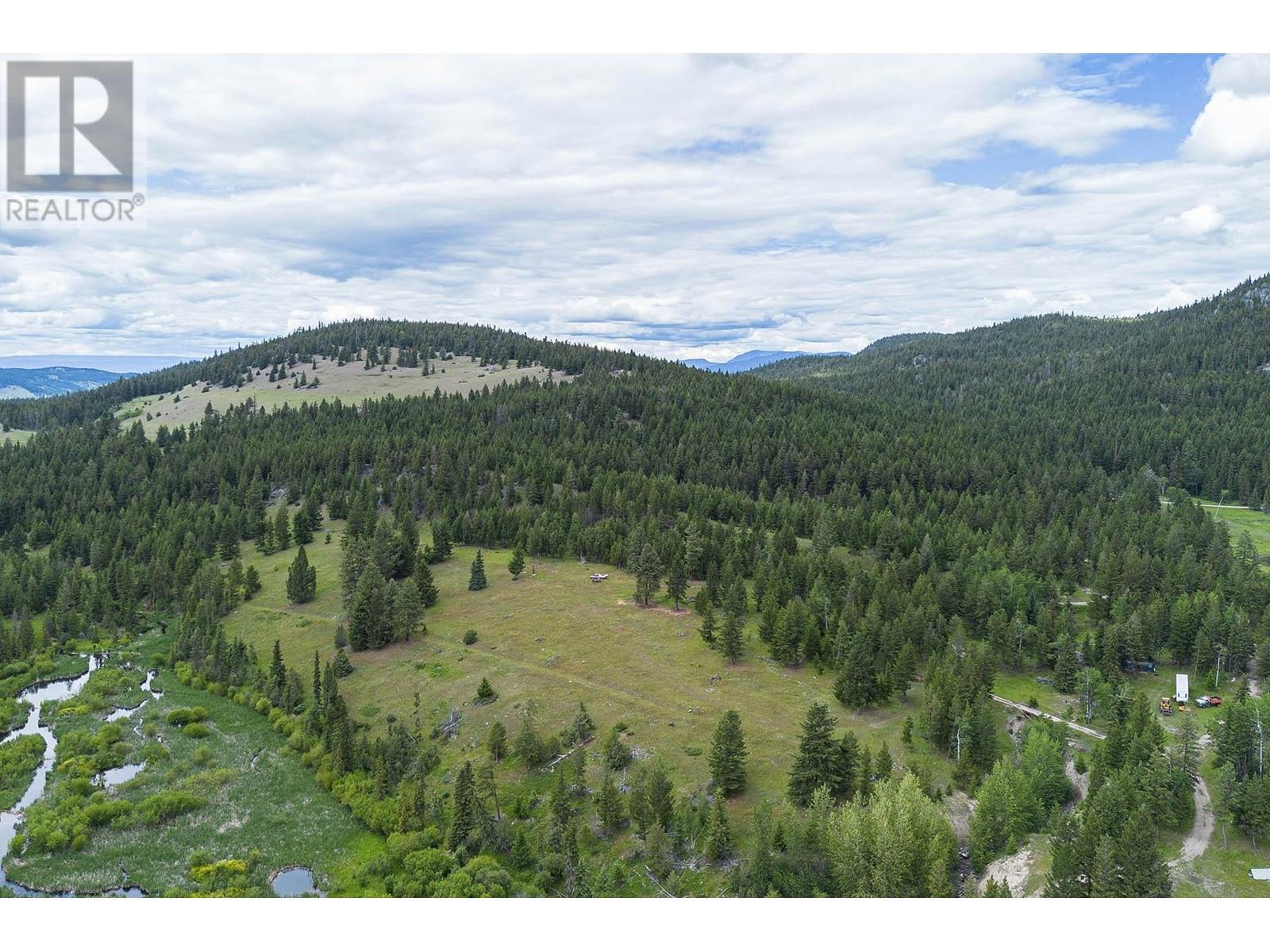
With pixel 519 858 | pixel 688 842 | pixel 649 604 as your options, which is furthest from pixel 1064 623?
pixel 519 858

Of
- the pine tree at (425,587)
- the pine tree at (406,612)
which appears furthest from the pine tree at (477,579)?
the pine tree at (406,612)

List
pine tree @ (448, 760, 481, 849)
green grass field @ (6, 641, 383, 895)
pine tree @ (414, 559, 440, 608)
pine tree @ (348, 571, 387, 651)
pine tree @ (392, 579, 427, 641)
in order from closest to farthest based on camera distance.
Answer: green grass field @ (6, 641, 383, 895) < pine tree @ (448, 760, 481, 849) < pine tree @ (348, 571, 387, 651) < pine tree @ (392, 579, 427, 641) < pine tree @ (414, 559, 440, 608)

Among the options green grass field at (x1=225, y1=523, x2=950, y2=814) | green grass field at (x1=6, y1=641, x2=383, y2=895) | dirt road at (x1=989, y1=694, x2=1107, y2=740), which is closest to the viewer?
green grass field at (x1=6, y1=641, x2=383, y2=895)

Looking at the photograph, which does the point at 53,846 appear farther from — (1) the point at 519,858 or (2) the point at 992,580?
(2) the point at 992,580

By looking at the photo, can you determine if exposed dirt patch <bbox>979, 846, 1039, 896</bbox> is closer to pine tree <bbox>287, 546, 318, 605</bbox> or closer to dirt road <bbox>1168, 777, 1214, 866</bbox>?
dirt road <bbox>1168, 777, 1214, 866</bbox>

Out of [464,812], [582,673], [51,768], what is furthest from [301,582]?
[464,812]

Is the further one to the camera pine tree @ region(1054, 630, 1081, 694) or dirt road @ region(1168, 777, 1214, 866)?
pine tree @ region(1054, 630, 1081, 694)

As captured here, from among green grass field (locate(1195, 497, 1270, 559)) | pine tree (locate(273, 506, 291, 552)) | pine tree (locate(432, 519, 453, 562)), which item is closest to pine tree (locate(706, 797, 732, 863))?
pine tree (locate(432, 519, 453, 562))
